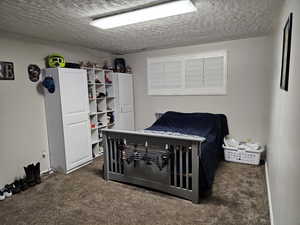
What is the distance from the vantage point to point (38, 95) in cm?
326

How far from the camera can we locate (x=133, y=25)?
8.92ft

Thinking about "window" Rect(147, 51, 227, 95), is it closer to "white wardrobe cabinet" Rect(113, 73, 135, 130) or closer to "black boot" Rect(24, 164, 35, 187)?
"white wardrobe cabinet" Rect(113, 73, 135, 130)

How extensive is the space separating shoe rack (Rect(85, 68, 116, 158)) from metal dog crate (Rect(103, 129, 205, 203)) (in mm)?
1195

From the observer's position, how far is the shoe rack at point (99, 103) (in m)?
3.97

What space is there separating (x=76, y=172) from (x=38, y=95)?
1466mm

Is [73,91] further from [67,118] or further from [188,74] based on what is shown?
[188,74]

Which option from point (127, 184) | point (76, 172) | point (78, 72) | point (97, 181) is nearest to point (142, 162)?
point (127, 184)

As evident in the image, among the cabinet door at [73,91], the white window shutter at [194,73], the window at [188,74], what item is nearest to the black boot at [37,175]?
the cabinet door at [73,91]

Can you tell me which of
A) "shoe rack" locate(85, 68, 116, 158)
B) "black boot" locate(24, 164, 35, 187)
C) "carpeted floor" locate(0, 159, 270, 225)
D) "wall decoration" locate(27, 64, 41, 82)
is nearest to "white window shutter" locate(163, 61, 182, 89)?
"shoe rack" locate(85, 68, 116, 158)

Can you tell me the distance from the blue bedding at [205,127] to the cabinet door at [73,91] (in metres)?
1.36

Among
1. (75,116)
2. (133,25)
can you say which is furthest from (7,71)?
(133,25)

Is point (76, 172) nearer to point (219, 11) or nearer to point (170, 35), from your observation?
point (170, 35)

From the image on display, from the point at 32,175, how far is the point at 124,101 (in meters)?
2.41

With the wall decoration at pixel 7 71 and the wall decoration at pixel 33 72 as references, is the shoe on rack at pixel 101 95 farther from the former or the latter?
the wall decoration at pixel 7 71
